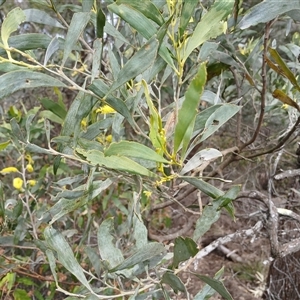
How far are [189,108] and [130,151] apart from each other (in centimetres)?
10

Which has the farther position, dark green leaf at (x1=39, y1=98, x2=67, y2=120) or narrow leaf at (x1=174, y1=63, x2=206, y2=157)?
dark green leaf at (x1=39, y1=98, x2=67, y2=120)

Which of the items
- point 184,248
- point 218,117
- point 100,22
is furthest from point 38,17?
point 184,248

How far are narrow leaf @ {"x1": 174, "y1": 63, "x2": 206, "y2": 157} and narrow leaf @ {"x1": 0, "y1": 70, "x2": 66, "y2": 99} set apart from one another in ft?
0.65

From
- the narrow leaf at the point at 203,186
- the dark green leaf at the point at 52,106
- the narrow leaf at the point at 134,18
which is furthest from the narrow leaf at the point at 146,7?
the dark green leaf at the point at 52,106

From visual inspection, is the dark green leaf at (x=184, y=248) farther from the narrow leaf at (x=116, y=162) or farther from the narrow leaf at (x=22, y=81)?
the narrow leaf at (x=22, y=81)

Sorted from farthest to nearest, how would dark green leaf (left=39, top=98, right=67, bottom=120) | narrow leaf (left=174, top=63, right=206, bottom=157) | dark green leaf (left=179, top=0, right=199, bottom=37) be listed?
dark green leaf (left=39, top=98, right=67, bottom=120), dark green leaf (left=179, top=0, right=199, bottom=37), narrow leaf (left=174, top=63, right=206, bottom=157)

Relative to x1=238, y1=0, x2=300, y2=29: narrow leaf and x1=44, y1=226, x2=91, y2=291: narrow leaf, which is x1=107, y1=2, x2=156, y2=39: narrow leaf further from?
x1=44, y1=226, x2=91, y2=291: narrow leaf

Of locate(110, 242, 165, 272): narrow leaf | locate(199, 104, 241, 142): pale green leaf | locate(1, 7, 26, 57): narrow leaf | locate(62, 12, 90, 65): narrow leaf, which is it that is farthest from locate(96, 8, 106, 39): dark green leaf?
locate(110, 242, 165, 272): narrow leaf

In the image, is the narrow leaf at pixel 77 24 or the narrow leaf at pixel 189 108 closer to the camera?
the narrow leaf at pixel 189 108

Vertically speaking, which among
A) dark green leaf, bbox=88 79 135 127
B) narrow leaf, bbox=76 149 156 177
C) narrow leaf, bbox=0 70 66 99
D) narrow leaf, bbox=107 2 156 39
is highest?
narrow leaf, bbox=107 2 156 39

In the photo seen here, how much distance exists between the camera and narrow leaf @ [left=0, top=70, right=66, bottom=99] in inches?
24.7

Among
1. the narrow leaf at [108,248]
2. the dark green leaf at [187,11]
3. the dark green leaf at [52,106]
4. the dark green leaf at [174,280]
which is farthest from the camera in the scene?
the dark green leaf at [52,106]

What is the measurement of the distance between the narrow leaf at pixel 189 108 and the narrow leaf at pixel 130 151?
4 cm

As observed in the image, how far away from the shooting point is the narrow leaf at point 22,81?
626 mm
